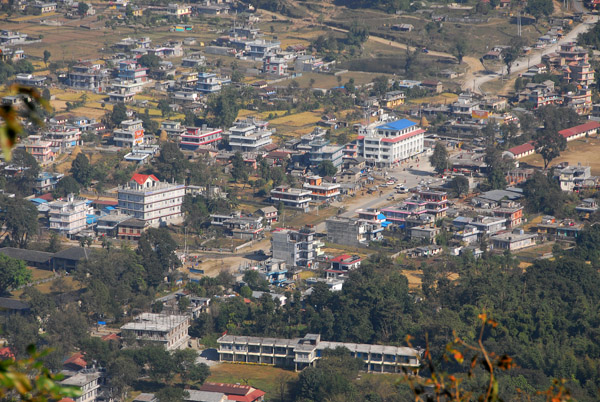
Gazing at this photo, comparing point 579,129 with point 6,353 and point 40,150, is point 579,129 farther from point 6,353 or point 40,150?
point 6,353

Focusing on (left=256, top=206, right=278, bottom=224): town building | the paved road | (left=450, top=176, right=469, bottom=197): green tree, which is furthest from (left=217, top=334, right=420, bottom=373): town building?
the paved road

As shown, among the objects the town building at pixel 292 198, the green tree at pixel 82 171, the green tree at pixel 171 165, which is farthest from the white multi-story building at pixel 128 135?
the town building at pixel 292 198

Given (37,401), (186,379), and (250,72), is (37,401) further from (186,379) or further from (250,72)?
(250,72)

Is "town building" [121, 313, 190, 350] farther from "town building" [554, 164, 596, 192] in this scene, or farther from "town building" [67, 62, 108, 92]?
"town building" [67, 62, 108, 92]

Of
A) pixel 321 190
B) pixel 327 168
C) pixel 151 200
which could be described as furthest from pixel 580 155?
pixel 151 200

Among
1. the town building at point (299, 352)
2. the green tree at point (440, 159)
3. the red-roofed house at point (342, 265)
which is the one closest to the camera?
the town building at point (299, 352)

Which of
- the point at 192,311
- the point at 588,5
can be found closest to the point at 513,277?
the point at 192,311

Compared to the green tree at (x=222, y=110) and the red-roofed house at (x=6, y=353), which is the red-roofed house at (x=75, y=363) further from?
the green tree at (x=222, y=110)
